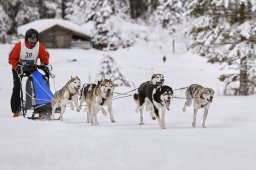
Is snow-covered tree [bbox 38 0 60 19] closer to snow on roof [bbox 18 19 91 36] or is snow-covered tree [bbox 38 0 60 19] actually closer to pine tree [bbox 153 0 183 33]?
snow on roof [bbox 18 19 91 36]

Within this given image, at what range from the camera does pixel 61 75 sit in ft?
90.6

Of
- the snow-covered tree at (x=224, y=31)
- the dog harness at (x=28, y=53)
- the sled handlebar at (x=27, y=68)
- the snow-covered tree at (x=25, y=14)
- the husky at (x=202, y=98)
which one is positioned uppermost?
the snow-covered tree at (x=25, y=14)

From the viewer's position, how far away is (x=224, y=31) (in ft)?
52.8

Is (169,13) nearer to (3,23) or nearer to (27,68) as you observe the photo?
(3,23)

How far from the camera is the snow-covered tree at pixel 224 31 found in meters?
15.9

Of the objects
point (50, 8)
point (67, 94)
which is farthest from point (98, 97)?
point (50, 8)

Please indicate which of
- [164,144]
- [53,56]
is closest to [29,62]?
[164,144]

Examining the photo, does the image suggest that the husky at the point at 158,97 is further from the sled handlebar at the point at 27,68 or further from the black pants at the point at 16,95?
the black pants at the point at 16,95

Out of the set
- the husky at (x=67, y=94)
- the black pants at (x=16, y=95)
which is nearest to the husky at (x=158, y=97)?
the husky at (x=67, y=94)

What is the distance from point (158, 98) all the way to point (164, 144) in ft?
9.24

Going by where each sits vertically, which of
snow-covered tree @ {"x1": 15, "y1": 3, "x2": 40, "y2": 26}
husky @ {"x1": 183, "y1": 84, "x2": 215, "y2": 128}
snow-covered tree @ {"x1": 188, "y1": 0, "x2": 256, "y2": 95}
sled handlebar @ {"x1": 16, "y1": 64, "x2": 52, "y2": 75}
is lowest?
husky @ {"x1": 183, "y1": 84, "x2": 215, "y2": 128}

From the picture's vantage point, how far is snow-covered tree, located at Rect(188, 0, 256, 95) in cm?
1586

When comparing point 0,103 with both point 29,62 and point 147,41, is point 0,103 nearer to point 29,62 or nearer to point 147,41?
point 29,62

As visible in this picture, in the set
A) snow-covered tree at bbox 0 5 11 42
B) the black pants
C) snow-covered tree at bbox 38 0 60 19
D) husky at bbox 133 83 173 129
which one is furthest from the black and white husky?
snow-covered tree at bbox 38 0 60 19
